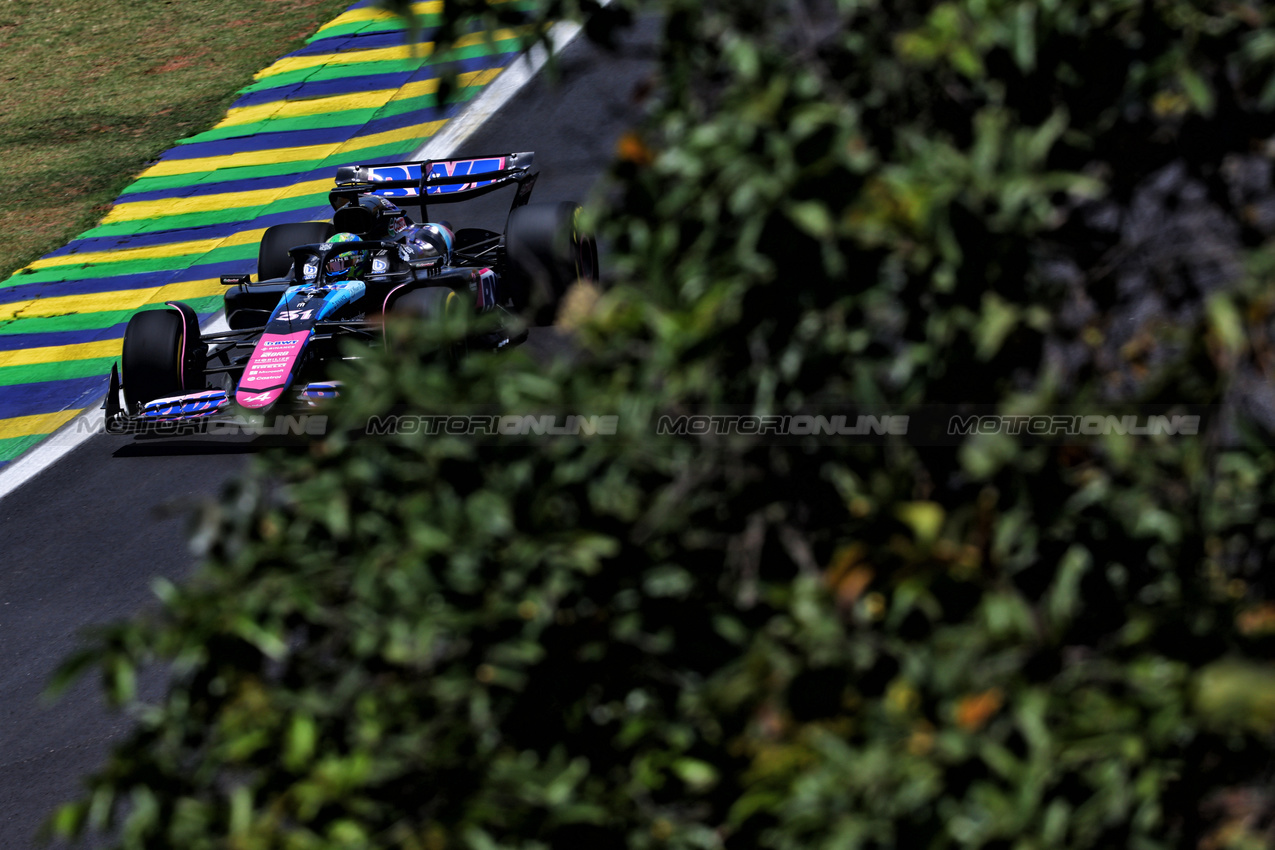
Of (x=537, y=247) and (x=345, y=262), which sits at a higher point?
(x=345, y=262)

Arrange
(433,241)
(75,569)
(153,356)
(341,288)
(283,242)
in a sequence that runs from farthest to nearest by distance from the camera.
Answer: (283,242), (433,241), (341,288), (153,356), (75,569)

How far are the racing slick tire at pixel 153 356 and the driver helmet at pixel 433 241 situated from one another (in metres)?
1.77

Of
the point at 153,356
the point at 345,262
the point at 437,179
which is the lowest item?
the point at 153,356

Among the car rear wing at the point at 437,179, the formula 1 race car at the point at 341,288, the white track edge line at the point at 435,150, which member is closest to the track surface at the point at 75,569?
the white track edge line at the point at 435,150

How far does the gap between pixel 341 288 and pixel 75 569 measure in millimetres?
2590

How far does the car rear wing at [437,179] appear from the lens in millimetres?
9164

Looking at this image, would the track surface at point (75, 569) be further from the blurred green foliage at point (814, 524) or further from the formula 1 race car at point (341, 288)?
the blurred green foliage at point (814, 524)

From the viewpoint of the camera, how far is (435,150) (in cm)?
1292

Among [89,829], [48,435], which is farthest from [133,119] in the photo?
[89,829]

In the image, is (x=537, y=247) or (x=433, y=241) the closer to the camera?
(x=537, y=247)

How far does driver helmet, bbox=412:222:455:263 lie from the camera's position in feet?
29.5

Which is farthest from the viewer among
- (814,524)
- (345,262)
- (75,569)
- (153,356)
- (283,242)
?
(283,242)

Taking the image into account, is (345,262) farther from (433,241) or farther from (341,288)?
(433,241)

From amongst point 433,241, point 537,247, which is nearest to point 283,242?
point 433,241
